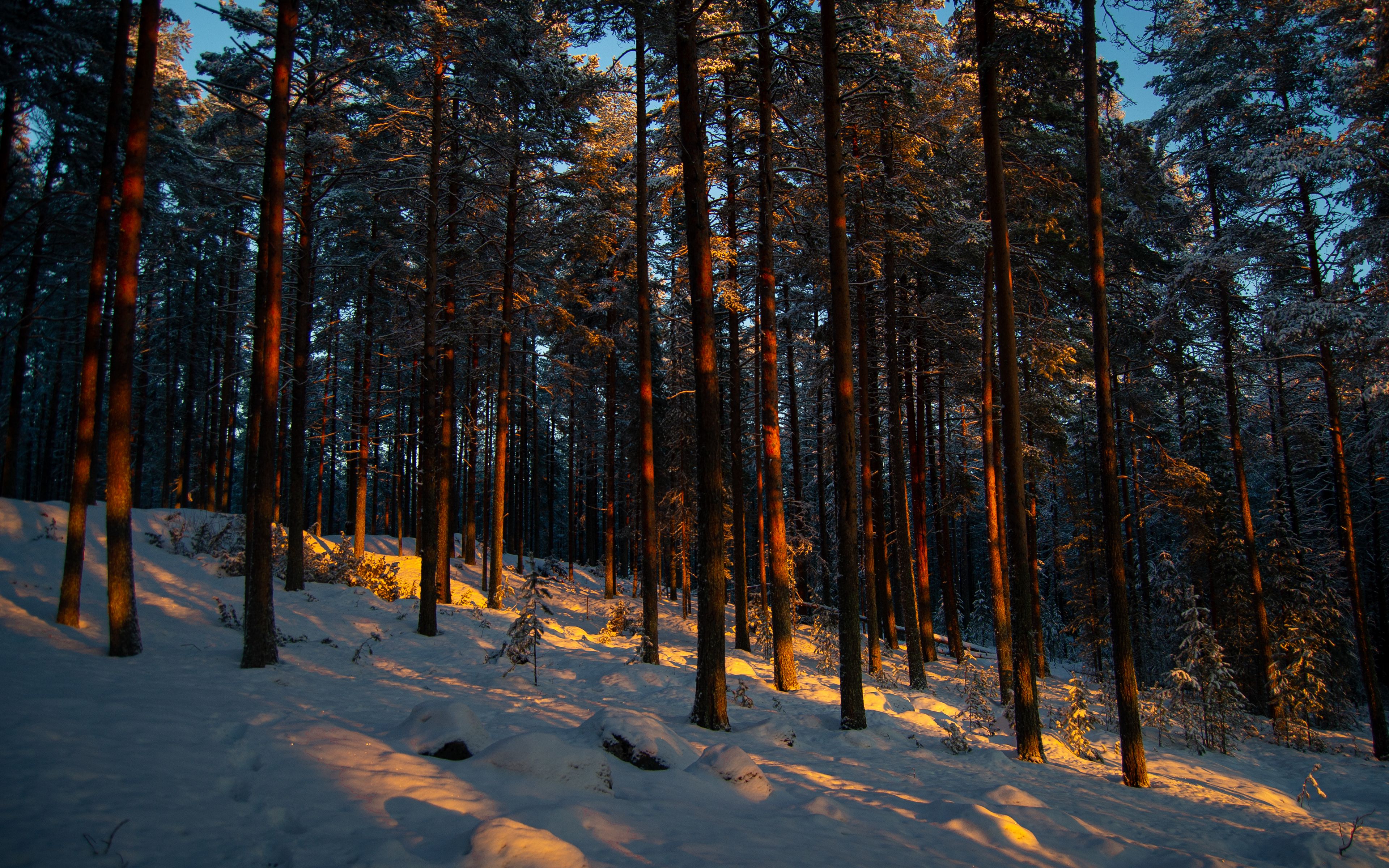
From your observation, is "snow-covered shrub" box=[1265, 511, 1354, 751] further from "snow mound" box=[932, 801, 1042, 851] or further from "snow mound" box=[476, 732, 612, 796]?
"snow mound" box=[476, 732, 612, 796]

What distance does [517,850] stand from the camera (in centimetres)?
389

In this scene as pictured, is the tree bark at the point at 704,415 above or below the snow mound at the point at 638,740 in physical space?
above

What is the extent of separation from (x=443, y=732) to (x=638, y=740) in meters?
2.14

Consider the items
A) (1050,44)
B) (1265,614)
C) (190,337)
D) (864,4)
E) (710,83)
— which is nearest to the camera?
(1050,44)

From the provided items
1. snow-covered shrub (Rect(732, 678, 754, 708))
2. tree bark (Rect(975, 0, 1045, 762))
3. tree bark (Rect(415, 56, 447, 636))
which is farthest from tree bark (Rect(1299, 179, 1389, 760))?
tree bark (Rect(415, 56, 447, 636))

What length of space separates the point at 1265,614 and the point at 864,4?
60.3ft

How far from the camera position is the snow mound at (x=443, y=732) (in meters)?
5.99

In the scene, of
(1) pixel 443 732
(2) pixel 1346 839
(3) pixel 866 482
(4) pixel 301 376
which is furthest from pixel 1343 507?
(4) pixel 301 376

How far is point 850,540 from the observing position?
1035cm

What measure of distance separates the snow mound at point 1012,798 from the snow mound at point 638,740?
3.57 m

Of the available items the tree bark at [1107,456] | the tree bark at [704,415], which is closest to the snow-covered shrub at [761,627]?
the tree bark at [704,415]

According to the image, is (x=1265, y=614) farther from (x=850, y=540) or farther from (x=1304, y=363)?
(x=850, y=540)

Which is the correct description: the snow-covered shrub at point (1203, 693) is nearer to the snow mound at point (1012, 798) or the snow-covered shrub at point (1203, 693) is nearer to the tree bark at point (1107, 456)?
the tree bark at point (1107, 456)

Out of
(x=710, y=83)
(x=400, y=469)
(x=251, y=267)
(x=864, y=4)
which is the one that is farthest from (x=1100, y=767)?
(x=400, y=469)
